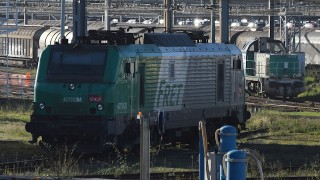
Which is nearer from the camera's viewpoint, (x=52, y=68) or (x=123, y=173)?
(x=123, y=173)

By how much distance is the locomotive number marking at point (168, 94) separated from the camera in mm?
22453

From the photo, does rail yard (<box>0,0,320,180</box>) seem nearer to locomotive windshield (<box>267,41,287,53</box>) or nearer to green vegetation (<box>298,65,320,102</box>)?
locomotive windshield (<box>267,41,287,53</box>)

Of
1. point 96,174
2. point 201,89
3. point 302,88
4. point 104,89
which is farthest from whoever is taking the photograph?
point 302,88

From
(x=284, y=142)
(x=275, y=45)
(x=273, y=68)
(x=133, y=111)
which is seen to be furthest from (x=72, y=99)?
(x=275, y=45)

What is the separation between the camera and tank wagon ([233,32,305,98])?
1742 inches

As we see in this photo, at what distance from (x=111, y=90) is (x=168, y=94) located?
2.44 metres

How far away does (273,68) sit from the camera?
4497cm

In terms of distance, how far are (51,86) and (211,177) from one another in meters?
9.54

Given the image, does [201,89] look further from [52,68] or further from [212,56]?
[52,68]

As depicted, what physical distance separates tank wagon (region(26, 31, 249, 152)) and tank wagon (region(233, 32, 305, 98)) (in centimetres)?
2123

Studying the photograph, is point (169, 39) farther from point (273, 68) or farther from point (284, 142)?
point (273, 68)

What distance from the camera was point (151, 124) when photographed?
21844 mm

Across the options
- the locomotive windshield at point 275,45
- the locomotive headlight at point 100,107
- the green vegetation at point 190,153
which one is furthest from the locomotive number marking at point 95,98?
the locomotive windshield at point 275,45

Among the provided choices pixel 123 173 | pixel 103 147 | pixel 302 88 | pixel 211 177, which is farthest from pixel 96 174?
pixel 302 88
